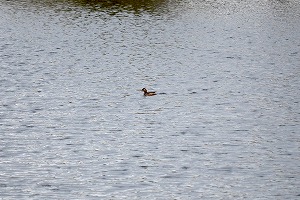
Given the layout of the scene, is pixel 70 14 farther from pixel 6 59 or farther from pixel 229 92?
pixel 229 92

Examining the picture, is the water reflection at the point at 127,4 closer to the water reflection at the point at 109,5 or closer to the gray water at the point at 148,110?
the water reflection at the point at 109,5

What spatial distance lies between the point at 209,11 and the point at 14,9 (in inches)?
1217

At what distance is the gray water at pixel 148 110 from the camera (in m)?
30.8

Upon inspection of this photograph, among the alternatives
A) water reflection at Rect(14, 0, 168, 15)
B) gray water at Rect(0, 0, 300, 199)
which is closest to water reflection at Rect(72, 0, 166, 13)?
water reflection at Rect(14, 0, 168, 15)

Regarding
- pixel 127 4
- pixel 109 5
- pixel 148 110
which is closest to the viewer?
pixel 148 110

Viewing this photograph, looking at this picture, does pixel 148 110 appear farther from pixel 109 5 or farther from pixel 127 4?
pixel 127 4

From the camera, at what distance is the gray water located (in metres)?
30.8

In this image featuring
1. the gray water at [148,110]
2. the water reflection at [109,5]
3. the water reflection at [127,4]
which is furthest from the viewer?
the water reflection at [127,4]

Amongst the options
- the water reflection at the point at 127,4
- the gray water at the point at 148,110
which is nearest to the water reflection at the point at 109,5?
the water reflection at the point at 127,4

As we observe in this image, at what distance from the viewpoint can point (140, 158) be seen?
3406cm

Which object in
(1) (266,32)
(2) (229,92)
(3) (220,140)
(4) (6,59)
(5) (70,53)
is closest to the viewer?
(3) (220,140)

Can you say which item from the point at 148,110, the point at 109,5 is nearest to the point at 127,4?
the point at 109,5

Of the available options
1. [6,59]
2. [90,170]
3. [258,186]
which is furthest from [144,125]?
[6,59]

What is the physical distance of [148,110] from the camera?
4466 cm
